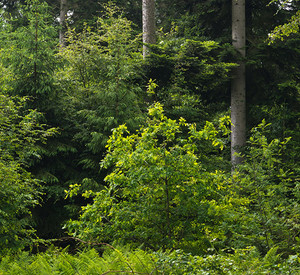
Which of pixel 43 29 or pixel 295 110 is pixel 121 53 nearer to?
pixel 43 29

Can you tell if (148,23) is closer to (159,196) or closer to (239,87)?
(239,87)

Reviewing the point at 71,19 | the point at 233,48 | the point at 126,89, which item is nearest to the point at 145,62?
the point at 126,89

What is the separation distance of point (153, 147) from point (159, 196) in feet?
2.73

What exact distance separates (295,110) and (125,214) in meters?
7.91

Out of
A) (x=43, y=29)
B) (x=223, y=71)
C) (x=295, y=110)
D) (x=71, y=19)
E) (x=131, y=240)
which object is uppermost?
(x=71, y=19)

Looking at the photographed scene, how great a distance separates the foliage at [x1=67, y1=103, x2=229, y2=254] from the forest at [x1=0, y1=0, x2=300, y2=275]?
2 centimetres

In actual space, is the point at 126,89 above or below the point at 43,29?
below

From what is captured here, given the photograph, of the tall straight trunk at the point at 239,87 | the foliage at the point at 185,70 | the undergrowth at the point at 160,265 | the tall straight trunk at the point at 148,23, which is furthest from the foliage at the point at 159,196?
the tall straight trunk at the point at 148,23

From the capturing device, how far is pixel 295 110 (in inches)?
504

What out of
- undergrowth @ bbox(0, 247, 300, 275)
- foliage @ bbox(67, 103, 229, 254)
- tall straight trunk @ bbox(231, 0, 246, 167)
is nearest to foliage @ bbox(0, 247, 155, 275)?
undergrowth @ bbox(0, 247, 300, 275)

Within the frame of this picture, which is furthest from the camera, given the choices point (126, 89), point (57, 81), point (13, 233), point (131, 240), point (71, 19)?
point (71, 19)

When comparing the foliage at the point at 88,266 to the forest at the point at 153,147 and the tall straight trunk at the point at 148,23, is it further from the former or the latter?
the tall straight trunk at the point at 148,23

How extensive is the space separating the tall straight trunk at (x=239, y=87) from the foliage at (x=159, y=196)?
22.3 feet

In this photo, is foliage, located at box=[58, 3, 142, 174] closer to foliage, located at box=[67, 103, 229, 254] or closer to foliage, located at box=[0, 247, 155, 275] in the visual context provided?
foliage, located at box=[67, 103, 229, 254]
